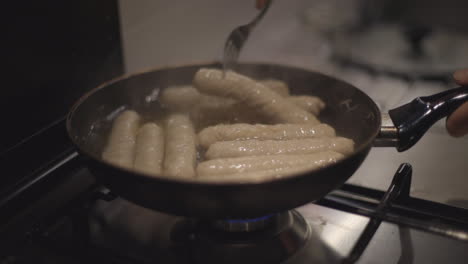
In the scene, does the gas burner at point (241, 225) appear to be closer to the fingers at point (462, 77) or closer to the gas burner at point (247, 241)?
the gas burner at point (247, 241)

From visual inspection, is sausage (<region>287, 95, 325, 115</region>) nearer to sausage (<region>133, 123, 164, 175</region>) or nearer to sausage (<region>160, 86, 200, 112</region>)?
sausage (<region>160, 86, 200, 112</region>)

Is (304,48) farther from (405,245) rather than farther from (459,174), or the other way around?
(405,245)

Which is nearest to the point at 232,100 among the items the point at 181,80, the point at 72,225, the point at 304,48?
the point at 181,80

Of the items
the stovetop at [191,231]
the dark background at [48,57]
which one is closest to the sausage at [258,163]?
the stovetop at [191,231]

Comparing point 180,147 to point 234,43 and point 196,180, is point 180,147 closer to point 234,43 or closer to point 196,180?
point 196,180

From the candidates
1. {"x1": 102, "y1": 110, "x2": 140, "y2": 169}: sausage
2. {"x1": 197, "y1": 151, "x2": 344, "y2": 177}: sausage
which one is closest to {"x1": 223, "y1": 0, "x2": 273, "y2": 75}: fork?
{"x1": 102, "y1": 110, "x2": 140, "y2": 169}: sausage

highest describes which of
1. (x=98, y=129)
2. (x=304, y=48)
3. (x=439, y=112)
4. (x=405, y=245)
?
(x=439, y=112)
